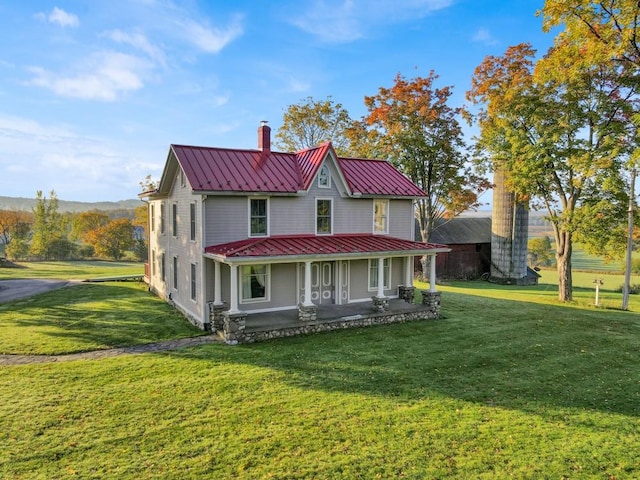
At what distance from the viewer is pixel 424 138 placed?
2728cm

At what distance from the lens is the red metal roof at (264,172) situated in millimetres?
15117

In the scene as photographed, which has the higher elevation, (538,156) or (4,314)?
(538,156)

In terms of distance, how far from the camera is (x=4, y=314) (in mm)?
17625

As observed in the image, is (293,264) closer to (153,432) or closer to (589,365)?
(153,432)

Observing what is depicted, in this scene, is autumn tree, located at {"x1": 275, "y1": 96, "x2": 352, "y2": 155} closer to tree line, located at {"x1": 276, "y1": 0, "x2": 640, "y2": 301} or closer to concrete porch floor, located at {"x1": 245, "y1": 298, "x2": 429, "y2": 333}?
tree line, located at {"x1": 276, "y1": 0, "x2": 640, "y2": 301}

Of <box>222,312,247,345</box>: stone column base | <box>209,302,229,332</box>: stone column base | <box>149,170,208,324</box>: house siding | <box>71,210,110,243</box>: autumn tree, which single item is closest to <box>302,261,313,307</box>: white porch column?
<box>222,312,247,345</box>: stone column base

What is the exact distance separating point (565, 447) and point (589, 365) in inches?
223

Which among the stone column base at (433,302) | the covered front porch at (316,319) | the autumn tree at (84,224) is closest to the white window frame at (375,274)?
the covered front porch at (316,319)

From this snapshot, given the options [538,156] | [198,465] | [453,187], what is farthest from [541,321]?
[198,465]

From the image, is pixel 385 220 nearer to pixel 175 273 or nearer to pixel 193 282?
pixel 193 282

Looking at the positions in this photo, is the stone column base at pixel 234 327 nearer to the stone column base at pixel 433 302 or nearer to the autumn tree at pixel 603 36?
the stone column base at pixel 433 302

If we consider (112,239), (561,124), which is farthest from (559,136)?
(112,239)

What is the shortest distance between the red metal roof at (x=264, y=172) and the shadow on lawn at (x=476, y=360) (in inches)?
230

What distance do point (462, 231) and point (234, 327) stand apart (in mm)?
26623
